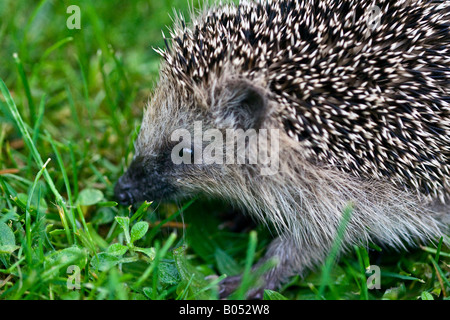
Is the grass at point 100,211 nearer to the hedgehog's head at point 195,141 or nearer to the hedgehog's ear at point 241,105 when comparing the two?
the hedgehog's head at point 195,141

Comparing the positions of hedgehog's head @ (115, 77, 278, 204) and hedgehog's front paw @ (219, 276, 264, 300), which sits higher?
hedgehog's head @ (115, 77, 278, 204)

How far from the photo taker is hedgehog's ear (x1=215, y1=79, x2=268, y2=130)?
7.03ft

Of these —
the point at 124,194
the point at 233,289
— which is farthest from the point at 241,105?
the point at 233,289

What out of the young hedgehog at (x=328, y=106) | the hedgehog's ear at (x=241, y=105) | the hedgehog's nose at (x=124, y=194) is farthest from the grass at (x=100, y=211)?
the hedgehog's ear at (x=241, y=105)

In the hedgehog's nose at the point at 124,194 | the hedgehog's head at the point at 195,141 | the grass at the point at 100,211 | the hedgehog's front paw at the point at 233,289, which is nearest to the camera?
the grass at the point at 100,211

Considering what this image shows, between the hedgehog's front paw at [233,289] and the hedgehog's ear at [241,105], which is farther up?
the hedgehog's ear at [241,105]

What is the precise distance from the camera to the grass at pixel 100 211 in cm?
205

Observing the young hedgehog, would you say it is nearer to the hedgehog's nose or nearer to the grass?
the grass

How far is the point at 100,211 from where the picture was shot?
105 inches

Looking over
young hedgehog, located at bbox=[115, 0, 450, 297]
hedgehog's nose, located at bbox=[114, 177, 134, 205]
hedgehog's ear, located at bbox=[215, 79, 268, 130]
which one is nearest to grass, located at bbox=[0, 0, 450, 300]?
hedgehog's nose, located at bbox=[114, 177, 134, 205]

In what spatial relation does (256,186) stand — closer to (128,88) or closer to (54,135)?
(128,88)

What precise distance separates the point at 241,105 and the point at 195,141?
356mm

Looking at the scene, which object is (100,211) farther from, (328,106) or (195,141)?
(328,106)

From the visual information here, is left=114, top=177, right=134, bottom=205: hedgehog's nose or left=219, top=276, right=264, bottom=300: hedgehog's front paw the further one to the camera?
left=114, top=177, right=134, bottom=205: hedgehog's nose
